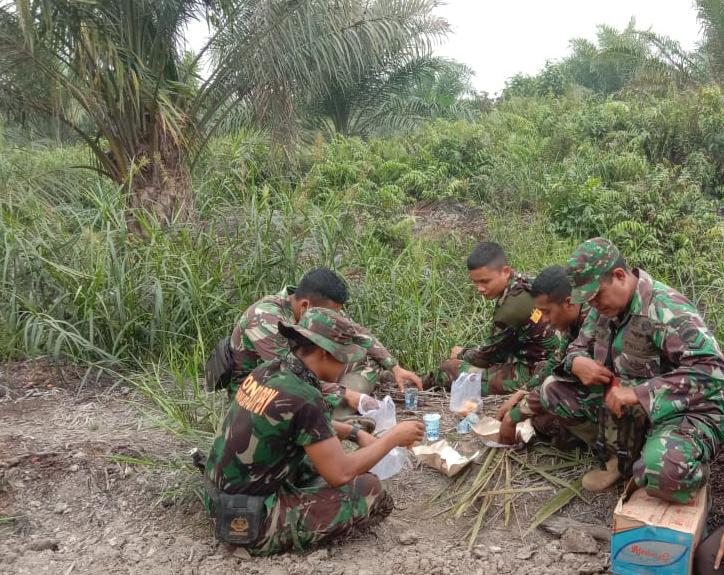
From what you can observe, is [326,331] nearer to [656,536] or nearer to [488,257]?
[656,536]

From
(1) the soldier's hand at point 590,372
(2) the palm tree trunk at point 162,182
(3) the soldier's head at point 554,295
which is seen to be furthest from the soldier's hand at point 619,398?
(2) the palm tree trunk at point 162,182

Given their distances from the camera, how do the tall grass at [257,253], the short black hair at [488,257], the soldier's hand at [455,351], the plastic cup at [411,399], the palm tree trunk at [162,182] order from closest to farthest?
the short black hair at [488,257] < the plastic cup at [411,399] < the soldier's hand at [455,351] < the tall grass at [257,253] < the palm tree trunk at [162,182]

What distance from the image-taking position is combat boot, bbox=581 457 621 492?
3.21m

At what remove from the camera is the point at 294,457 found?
2.81 m

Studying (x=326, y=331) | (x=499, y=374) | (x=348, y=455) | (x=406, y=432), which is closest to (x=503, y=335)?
(x=499, y=374)

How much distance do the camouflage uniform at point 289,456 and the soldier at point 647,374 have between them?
1.02 meters

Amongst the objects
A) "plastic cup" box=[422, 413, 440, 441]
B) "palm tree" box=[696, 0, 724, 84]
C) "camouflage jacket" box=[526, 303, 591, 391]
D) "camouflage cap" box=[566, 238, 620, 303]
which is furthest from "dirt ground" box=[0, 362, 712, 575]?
"palm tree" box=[696, 0, 724, 84]

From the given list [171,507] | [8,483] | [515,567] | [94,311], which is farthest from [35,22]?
[515,567]

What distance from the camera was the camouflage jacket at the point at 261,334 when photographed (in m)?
3.66

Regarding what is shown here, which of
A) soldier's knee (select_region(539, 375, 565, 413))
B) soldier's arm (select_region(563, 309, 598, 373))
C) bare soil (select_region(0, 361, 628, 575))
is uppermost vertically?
soldier's arm (select_region(563, 309, 598, 373))

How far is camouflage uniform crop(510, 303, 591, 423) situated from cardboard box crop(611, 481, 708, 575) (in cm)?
87

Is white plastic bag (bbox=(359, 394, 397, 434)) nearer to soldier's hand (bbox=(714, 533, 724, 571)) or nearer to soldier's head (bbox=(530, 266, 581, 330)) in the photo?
soldier's head (bbox=(530, 266, 581, 330))

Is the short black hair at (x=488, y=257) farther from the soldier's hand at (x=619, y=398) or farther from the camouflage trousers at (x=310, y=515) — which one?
the camouflage trousers at (x=310, y=515)

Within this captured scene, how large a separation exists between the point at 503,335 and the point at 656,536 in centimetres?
196
